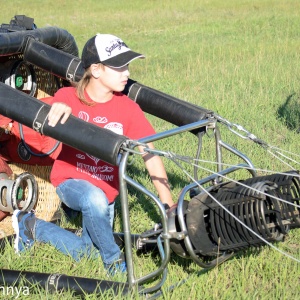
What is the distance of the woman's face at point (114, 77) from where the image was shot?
3844 mm

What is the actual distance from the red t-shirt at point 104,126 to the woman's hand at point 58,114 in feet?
1.55

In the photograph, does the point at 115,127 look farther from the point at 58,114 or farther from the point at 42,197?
the point at 42,197

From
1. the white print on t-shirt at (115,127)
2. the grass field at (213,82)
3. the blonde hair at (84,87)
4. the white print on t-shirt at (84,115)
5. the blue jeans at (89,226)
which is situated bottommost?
the grass field at (213,82)

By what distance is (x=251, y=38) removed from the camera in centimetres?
1287

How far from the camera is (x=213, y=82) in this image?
8594mm

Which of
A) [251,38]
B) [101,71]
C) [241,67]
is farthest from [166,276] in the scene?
[251,38]

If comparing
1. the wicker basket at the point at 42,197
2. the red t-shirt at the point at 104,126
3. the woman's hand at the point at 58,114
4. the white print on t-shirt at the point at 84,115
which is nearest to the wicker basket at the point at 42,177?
the wicker basket at the point at 42,197

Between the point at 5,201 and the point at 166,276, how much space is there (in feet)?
5.11

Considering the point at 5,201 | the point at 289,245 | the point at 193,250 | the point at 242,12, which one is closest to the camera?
the point at 193,250

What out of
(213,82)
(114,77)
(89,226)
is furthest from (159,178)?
(213,82)

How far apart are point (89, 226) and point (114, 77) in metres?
0.83

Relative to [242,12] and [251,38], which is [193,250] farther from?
[242,12]

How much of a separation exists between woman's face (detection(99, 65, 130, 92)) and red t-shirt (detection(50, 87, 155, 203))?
0.41 feet

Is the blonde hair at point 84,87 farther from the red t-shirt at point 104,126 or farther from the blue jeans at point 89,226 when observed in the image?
the blue jeans at point 89,226
